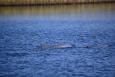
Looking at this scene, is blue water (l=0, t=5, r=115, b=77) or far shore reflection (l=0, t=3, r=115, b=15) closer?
blue water (l=0, t=5, r=115, b=77)

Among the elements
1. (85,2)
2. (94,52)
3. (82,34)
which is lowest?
(85,2)

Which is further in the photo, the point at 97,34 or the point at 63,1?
the point at 63,1

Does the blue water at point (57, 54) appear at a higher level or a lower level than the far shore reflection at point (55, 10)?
higher

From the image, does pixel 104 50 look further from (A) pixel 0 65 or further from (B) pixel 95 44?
(A) pixel 0 65

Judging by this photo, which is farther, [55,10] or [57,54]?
[55,10]

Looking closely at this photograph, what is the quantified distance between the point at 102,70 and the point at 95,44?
34.3 feet

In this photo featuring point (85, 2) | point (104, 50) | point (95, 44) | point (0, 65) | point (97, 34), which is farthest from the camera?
point (85, 2)

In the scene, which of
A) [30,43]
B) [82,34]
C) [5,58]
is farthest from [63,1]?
[5,58]

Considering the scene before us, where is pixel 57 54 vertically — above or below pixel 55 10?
above

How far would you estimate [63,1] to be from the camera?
107 metres

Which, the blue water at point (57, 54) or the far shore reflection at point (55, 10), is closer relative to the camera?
the blue water at point (57, 54)

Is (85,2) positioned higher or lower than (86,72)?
lower

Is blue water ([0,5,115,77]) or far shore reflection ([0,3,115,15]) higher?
blue water ([0,5,115,77])

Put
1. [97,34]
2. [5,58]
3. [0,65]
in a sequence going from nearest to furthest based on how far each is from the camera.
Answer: [0,65] → [5,58] → [97,34]
